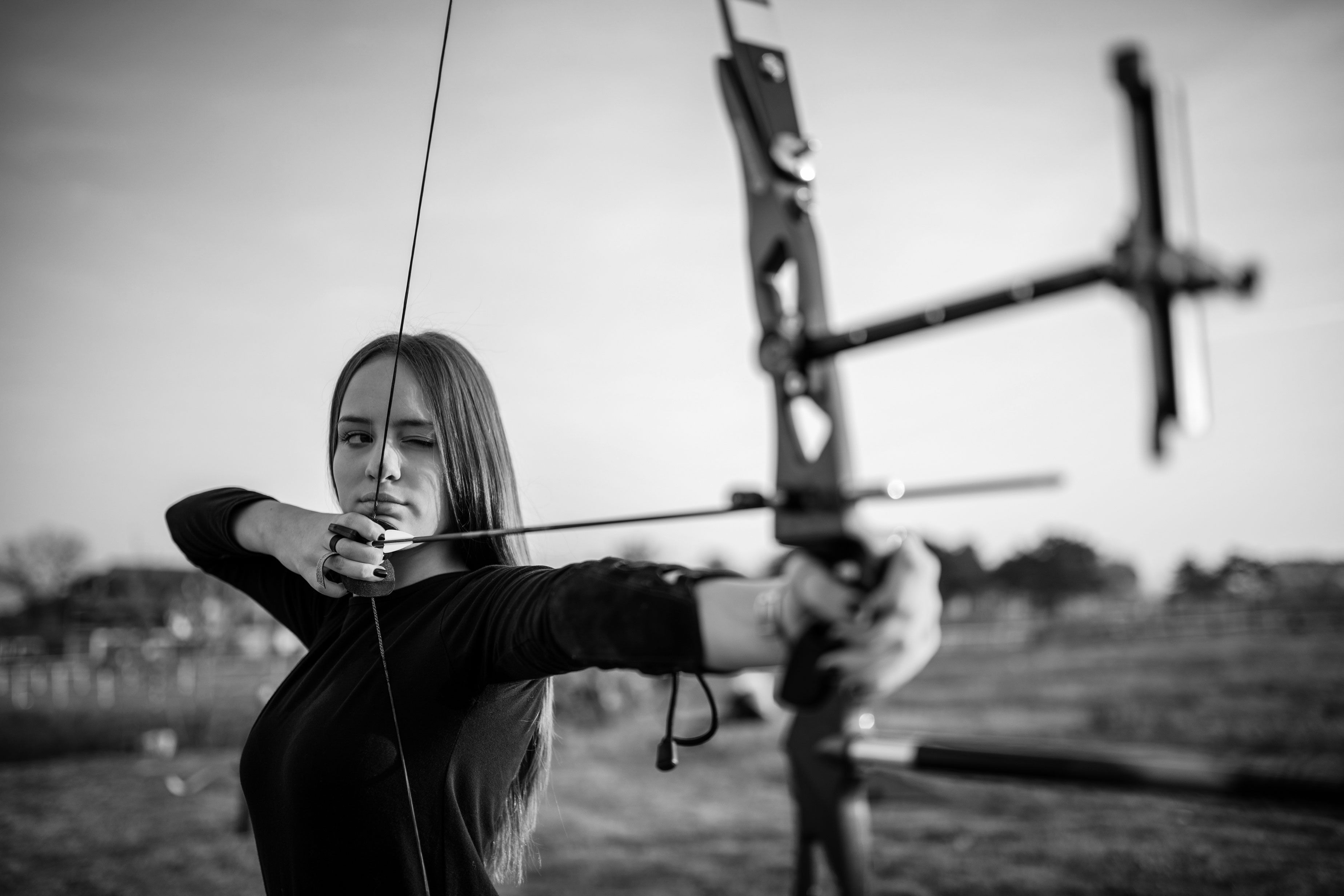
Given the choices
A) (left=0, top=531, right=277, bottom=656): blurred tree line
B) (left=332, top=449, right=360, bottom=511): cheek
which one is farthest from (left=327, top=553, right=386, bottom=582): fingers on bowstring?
(left=0, top=531, right=277, bottom=656): blurred tree line

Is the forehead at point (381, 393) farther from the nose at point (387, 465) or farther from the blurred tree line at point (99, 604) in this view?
the blurred tree line at point (99, 604)

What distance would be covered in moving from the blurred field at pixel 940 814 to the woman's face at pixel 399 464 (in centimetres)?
351

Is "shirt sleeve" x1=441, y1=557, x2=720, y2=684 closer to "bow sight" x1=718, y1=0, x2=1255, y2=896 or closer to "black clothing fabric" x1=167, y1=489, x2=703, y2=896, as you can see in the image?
"black clothing fabric" x1=167, y1=489, x2=703, y2=896

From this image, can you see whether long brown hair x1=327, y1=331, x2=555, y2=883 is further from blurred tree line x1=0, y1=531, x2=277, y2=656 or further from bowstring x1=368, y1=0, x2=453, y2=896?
blurred tree line x1=0, y1=531, x2=277, y2=656

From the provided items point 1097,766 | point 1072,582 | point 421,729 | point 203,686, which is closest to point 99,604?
point 203,686

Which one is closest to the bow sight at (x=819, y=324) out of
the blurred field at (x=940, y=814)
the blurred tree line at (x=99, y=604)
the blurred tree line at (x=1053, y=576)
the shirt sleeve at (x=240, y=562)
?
the shirt sleeve at (x=240, y=562)

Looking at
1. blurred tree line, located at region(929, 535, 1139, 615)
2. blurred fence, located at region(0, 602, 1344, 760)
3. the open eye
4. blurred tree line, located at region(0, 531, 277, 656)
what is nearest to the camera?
the open eye

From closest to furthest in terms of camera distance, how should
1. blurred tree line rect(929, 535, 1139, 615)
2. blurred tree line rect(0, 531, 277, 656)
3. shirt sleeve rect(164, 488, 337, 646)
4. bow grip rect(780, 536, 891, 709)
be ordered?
1. bow grip rect(780, 536, 891, 709)
2. shirt sleeve rect(164, 488, 337, 646)
3. blurred tree line rect(929, 535, 1139, 615)
4. blurred tree line rect(0, 531, 277, 656)

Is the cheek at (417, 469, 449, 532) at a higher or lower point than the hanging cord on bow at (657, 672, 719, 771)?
higher

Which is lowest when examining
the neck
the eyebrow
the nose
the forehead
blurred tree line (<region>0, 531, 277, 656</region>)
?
blurred tree line (<region>0, 531, 277, 656</region>)

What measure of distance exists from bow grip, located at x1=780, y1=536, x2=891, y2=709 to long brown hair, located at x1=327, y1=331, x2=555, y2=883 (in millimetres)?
742

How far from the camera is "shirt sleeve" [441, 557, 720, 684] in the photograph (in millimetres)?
994

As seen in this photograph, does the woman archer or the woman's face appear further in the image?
the woman's face

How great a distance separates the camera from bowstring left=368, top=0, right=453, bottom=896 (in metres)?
1.26
